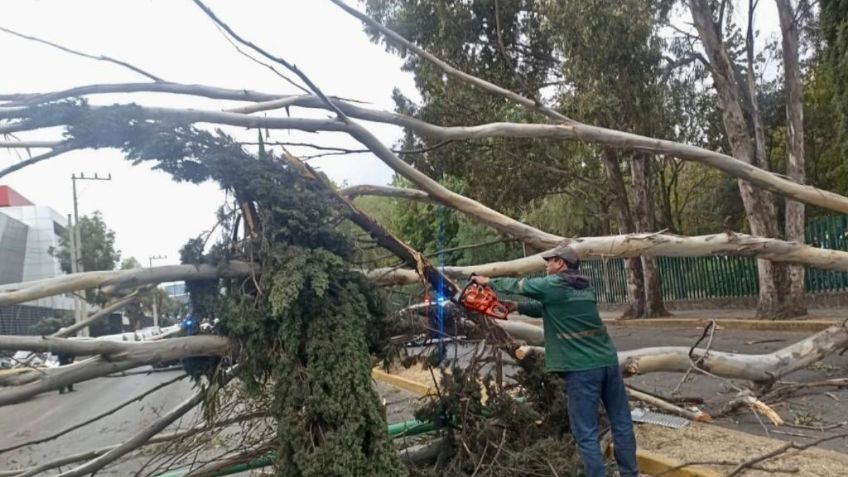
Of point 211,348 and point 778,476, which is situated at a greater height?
point 211,348

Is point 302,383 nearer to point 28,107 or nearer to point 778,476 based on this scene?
point 28,107

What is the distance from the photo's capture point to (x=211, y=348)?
3996mm

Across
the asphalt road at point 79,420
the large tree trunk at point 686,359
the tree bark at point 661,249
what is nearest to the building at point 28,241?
the asphalt road at point 79,420

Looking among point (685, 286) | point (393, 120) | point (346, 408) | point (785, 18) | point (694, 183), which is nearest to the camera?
point (346, 408)

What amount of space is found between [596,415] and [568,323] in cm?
59

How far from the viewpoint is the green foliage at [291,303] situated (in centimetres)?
371

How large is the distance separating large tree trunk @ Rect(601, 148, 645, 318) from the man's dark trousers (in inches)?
511

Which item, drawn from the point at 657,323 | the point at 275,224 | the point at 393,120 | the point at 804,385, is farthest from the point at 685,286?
the point at 275,224

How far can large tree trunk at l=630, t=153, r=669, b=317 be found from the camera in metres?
17.1

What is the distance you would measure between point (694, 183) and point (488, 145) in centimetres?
1262

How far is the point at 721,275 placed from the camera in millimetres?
17359

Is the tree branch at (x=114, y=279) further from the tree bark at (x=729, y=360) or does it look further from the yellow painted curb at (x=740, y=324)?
the yellow painted curb at (x=740, y=324)

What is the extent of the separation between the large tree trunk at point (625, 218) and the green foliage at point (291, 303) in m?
13.5

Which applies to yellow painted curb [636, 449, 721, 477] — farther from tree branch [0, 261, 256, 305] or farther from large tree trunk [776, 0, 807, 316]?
large tree trunk [776, 0, 807, 316]
